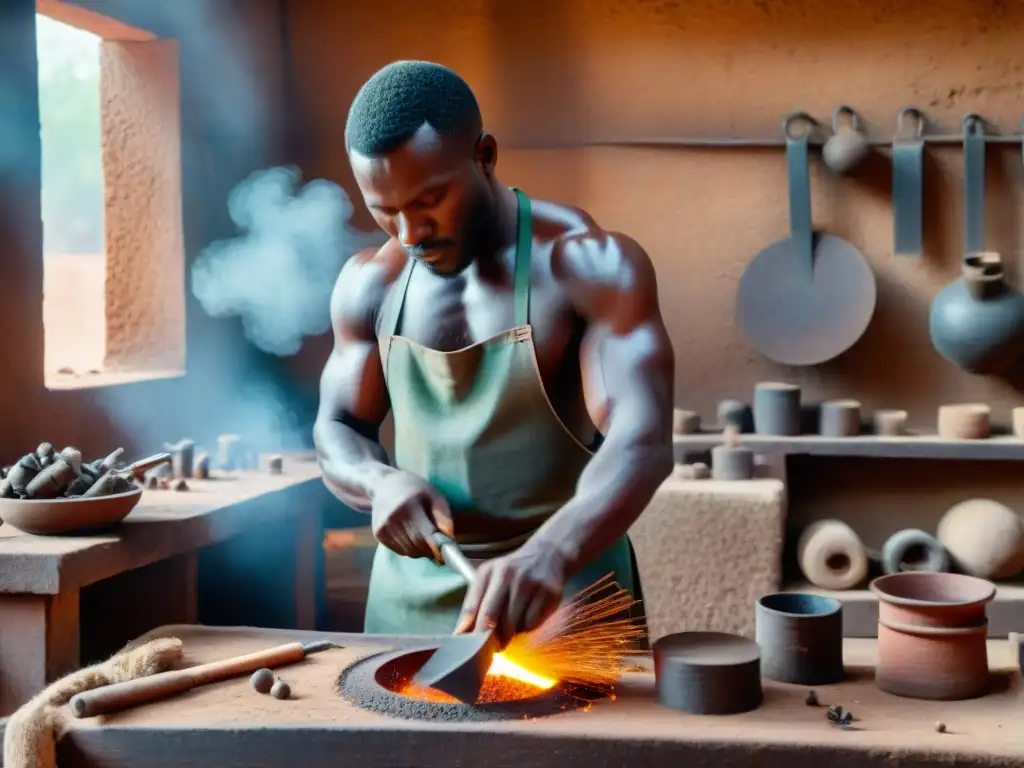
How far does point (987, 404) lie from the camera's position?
214 inches

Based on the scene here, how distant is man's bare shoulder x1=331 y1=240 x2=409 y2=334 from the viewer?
8.63 feet

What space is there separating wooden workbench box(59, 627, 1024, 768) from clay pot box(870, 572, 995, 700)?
29 millimetres

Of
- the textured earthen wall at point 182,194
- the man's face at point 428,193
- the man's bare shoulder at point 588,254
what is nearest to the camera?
the man's face at point 428,193

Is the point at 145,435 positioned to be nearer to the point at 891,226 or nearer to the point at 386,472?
the point at 386,472

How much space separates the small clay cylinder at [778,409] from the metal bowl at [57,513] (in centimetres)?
314

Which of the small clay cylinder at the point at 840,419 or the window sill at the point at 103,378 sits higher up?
the window sill at the point at 103,378

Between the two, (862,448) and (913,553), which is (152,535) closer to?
(862,448)

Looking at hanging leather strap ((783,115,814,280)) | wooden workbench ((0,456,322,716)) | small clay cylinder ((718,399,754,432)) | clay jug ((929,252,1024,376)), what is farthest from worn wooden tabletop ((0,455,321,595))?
clay jug ((929,252,1024,376))

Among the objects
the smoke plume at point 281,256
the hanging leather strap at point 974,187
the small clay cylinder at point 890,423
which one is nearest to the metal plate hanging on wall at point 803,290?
the small clay cylinder at point 890,423

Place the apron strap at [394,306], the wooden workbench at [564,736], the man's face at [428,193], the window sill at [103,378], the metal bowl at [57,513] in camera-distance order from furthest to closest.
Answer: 1. the window sill at [103,378]
2. the metal bowl at [57,513]
3. the apron strap at [394,306]
4. the man's face at [428,193]
5. the wooden workbench at [564,736]

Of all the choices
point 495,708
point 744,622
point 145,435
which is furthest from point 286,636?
point 744,622

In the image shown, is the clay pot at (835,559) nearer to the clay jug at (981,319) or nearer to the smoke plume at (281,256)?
the clay jug at (981,319)

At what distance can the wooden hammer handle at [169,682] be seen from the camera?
1.94 metres

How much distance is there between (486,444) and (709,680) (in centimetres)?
74
